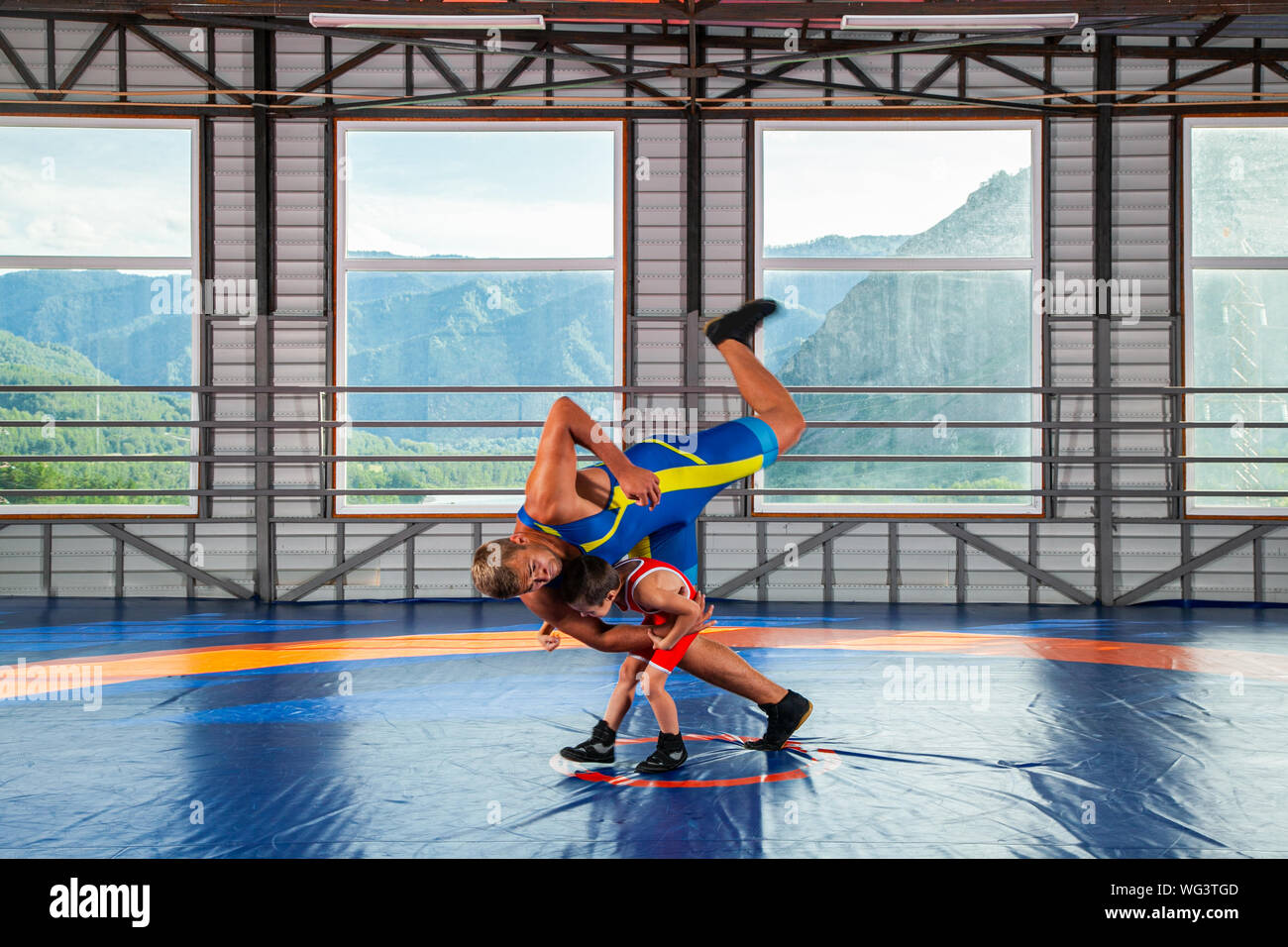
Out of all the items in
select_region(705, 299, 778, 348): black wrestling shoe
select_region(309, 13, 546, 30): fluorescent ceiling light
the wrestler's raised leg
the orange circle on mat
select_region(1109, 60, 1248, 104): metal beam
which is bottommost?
the orange circle on mat

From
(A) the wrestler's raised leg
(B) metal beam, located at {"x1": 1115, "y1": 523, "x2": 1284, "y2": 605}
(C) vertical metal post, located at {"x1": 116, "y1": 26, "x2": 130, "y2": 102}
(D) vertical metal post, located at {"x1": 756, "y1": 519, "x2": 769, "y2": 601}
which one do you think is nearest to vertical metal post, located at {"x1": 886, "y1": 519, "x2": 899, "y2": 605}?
(D) vertical metal post, located at {"x1": 756, "y1": 519, "x2": 769, "y2": 601}

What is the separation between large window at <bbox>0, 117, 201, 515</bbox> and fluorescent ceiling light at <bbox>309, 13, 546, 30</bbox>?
372cm

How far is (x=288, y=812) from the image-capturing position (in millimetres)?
3441

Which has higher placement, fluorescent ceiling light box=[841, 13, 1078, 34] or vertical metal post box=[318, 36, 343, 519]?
fluorescent ceiling light box=[841, 13, 1078, 34]

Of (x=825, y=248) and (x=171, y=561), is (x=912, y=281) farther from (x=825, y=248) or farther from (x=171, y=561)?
(x=171, y=561)

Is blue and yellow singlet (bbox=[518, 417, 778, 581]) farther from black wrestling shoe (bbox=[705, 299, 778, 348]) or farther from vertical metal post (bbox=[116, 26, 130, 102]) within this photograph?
vertical metal post (bbox=[116, 26, 130, 102])

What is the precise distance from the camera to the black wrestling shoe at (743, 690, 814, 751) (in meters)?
4.31

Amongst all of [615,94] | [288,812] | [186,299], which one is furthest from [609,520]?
[186,299]

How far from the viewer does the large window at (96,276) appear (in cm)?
1055

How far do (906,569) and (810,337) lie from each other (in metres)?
2.73

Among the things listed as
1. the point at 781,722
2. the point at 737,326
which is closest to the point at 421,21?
the point at 737,326

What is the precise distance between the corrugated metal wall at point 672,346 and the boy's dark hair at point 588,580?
6604 millimetres

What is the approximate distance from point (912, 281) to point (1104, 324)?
78.8 inches
